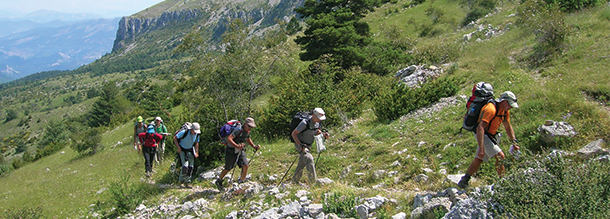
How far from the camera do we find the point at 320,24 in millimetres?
19047

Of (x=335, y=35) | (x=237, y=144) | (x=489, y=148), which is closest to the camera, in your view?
(x=489, y=148)

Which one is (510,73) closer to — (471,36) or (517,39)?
(517,39)

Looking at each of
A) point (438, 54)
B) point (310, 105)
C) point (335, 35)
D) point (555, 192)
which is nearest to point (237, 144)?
point (310, 105)

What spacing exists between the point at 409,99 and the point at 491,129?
6199mm

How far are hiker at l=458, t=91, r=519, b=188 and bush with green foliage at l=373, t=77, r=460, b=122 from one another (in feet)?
18.6

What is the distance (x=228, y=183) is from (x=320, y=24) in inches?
530

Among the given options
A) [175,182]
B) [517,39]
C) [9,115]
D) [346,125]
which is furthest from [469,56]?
[9,115]

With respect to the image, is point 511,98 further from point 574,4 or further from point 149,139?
point 574,4

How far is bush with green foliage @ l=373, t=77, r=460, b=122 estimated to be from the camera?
419 inches

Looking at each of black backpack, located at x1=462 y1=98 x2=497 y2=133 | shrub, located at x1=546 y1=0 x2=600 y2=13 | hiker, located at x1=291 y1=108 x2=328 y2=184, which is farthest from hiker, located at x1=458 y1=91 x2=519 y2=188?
shrub, located at x1=546 y1=0 x2=600 y2=13

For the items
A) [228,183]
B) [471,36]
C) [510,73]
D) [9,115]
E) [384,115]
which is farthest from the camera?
[9,115]

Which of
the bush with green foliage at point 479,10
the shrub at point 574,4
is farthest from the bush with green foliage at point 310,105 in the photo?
the bush with green foliage at point 479,10

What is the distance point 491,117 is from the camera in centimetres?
462

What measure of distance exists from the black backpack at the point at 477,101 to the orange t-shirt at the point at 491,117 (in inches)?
5.1
